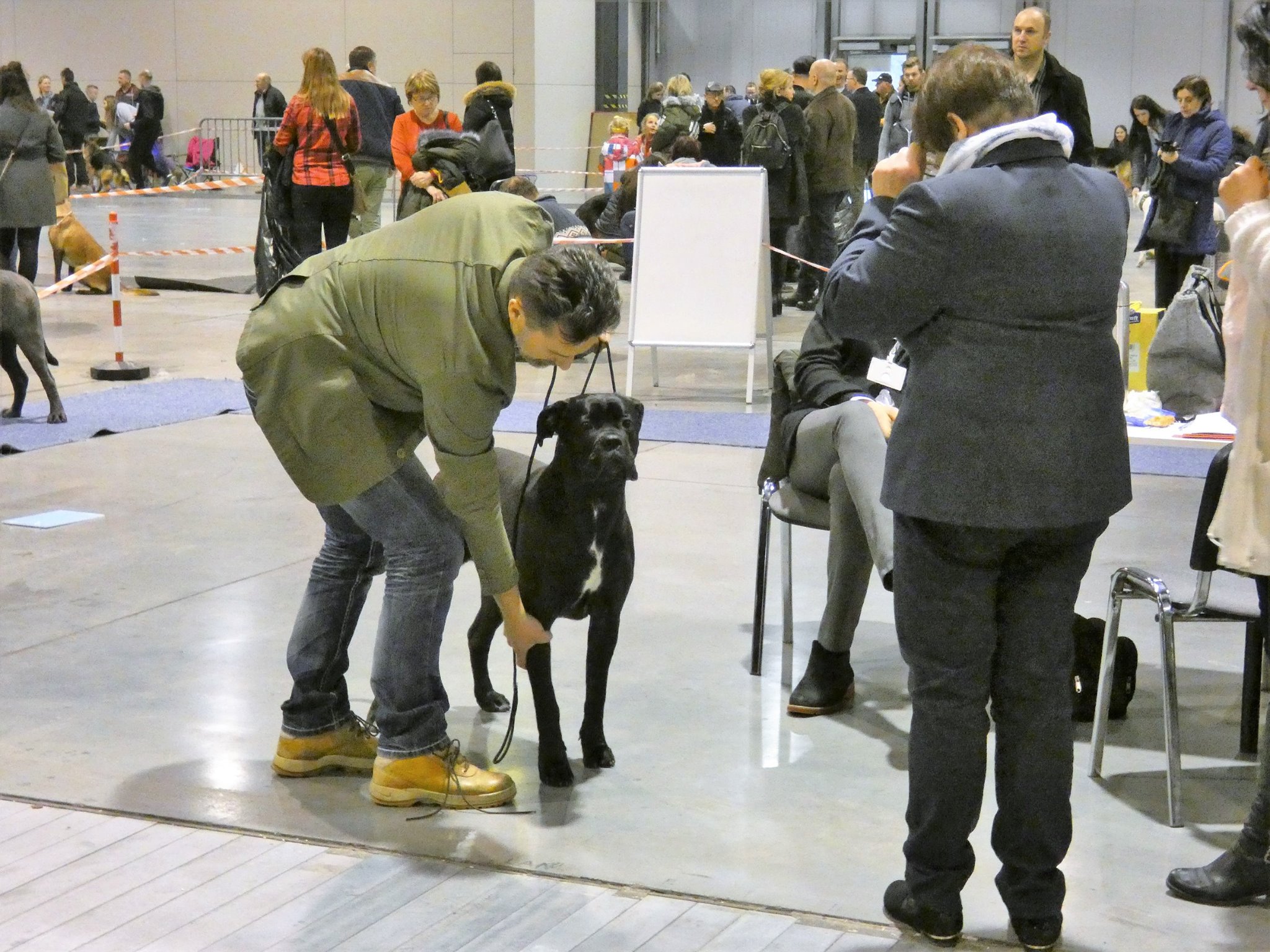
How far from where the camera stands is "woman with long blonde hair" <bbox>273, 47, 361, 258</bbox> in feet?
30.5

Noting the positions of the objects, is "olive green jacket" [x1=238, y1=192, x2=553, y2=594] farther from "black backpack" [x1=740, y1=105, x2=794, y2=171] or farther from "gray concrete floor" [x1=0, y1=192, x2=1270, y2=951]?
"black backpack" [x1=740, y1=105, x2=794, y2=171]

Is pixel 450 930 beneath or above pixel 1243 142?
beneath

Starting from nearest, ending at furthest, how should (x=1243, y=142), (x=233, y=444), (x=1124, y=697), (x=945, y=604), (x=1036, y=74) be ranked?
(x=945, y=604)
(x=1124, y=697)
(x=1036, y=74)
(x=233, y=444)
(x=1243, y=142)

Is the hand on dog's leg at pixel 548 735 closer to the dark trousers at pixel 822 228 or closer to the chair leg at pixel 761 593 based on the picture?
the chair leg at pixel 761 593

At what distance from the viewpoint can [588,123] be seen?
2244 cm

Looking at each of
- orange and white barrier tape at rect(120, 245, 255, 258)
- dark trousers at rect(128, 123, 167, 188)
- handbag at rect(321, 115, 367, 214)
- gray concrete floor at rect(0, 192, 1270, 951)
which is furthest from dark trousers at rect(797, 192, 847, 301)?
dark trousers at rect(128, 123, 167, 188)

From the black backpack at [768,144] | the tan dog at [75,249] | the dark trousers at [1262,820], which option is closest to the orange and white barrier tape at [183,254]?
the tan dog at [75,249]

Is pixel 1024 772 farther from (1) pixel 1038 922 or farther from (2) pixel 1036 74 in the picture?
(2) pixel 1036 74

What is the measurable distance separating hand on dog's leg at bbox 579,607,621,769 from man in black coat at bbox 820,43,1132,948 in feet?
2.99

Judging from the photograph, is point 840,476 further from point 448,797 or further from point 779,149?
point 779,149

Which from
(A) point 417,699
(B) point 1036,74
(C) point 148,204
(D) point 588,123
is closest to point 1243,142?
(B) point 1036,74

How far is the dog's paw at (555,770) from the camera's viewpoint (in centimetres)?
332

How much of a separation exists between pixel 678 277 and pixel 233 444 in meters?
2.55

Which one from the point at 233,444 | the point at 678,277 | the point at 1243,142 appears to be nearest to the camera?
the point at 233,444
